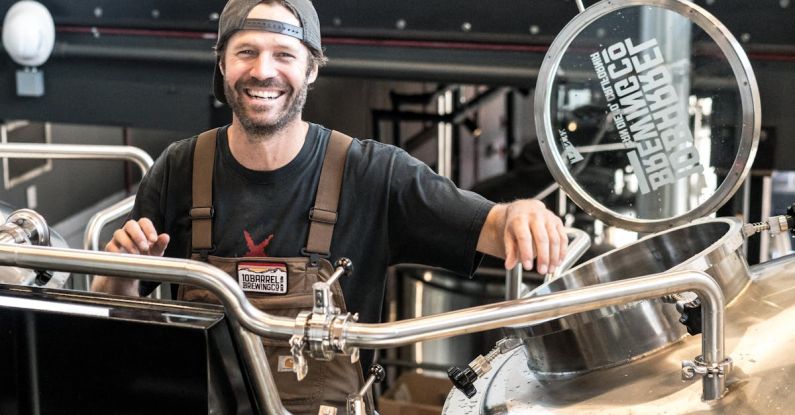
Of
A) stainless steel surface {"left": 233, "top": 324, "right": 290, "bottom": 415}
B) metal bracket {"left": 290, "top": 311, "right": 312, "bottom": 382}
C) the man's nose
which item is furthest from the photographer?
the man's nose

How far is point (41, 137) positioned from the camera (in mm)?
Result: 6895

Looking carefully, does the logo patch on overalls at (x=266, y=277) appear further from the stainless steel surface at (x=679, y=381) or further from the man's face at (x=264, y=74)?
the stainless steel surface at (x=679, y=381)

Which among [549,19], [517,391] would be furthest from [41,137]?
[517,391]

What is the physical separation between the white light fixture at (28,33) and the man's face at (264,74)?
226cm

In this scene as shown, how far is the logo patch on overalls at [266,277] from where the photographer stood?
2.01 m

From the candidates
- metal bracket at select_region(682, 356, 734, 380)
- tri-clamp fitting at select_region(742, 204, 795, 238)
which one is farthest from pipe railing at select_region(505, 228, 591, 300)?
metal bracket at select_region(682, 356, 734, 380)

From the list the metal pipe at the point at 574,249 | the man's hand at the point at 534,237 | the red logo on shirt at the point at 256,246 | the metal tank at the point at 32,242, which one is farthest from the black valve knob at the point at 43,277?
the metal pipe at the point at 574,249

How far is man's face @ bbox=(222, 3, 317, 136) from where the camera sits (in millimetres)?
2014

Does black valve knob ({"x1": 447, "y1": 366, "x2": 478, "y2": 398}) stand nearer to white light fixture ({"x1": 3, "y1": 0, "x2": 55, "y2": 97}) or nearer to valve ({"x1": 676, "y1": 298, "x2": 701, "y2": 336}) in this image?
valve ({"x1": 676, "y1": 298, "x2": 701, "y2": 336})

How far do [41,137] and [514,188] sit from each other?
11.5ft

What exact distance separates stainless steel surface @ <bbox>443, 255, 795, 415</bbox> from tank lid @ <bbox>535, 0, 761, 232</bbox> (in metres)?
0.30

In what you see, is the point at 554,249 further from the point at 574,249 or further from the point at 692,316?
the point at 574,249

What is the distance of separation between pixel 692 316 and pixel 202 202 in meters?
1.00

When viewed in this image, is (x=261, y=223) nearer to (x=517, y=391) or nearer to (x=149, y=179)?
(x=149, y=179)
